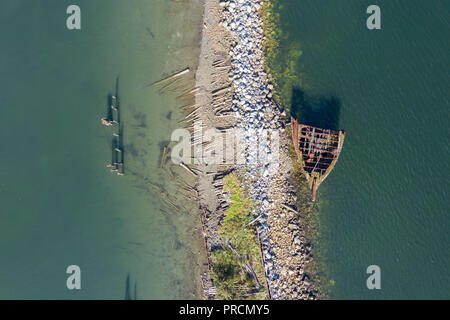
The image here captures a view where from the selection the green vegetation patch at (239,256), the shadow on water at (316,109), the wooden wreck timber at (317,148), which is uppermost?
the shadow on water at (316,109)


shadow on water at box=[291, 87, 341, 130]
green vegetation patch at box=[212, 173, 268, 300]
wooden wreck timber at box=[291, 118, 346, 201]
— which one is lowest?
green vegetation patch at box=[212, 173, 268, 300]

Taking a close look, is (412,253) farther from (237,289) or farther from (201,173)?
(201,173)

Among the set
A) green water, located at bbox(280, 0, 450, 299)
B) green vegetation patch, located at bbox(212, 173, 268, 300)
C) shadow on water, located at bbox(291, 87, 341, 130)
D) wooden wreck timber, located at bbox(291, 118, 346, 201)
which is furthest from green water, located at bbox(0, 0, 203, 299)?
green water, located at bbox(280, 0, 450, 299)

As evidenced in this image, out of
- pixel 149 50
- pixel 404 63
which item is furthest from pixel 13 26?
Result: pixel 404 63

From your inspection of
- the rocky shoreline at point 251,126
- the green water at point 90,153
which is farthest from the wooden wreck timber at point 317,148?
the green water at point 90,153

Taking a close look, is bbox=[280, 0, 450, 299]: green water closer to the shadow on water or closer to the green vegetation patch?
the shadow on water

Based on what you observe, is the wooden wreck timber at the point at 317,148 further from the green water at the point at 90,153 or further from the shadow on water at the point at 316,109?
the green water at the point at 90,153

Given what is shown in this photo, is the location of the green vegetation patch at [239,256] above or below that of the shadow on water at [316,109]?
below
